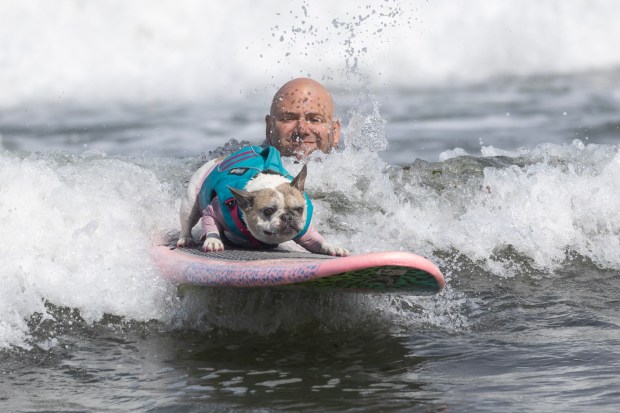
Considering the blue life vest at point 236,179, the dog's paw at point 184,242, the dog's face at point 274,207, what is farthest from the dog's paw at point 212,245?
the dog's paw at point 184,242

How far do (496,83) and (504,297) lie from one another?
1489 cm

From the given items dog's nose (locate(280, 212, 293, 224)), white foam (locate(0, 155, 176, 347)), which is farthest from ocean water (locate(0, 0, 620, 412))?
dog's nose (locate(280, 212, 293, 224))

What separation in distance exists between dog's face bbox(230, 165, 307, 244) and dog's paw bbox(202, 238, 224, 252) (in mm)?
255

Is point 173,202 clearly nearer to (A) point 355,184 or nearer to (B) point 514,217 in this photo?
(A) point 355,184

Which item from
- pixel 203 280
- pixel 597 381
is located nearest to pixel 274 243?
pixel 203 280

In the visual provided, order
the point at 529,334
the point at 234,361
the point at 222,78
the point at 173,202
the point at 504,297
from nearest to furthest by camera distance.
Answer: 1. the point at 234,361
2. the point at 529,334
3. the point at 504,297
4. the point at 173,202
5. the point at 222,78

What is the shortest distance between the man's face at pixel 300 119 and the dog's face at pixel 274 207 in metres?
2.54

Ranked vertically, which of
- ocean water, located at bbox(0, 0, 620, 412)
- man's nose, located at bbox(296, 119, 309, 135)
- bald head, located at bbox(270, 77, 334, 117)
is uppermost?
bald head, located at bbox(270, 77, 334, 117)

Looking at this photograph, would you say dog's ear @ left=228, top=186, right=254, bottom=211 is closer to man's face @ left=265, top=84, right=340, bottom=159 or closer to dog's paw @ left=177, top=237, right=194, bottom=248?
dog's paw @ left=177, top=237, right=194, bottom=248

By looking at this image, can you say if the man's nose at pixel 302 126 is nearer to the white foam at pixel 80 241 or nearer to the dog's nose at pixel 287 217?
the white foam at pixel 80 241

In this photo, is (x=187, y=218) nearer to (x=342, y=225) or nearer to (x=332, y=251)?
(x=332, y=251)

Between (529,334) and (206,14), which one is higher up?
(206,14)

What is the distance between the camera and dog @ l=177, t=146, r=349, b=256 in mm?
5625

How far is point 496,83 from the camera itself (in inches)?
823
